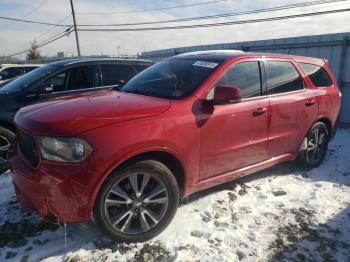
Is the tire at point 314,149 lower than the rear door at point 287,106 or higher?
lower

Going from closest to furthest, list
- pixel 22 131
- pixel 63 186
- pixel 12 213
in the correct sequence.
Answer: pixel 63 186, pixel 22 131, pixel 12 213

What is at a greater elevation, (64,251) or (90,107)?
(90,107)

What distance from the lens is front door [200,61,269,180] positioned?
12.0 feet

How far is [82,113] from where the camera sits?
310cm

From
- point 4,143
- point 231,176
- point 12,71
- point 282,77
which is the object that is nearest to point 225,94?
point 231,176

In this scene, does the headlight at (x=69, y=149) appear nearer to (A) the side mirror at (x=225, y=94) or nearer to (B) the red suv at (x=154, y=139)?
(B) the red suv at (x=154, y=139)

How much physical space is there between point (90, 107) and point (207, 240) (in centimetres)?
169

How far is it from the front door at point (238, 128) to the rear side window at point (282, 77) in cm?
19

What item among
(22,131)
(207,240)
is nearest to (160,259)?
(207,240)

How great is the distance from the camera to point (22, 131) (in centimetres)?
327

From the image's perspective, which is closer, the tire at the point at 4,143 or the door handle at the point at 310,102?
the door handle at the point at 310,102

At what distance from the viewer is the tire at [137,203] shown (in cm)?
306

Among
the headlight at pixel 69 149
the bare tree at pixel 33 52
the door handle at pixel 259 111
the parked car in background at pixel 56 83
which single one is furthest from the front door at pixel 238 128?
the bare tree at pixel 33 52

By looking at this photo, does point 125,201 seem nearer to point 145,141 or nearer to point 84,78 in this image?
point 145,141
